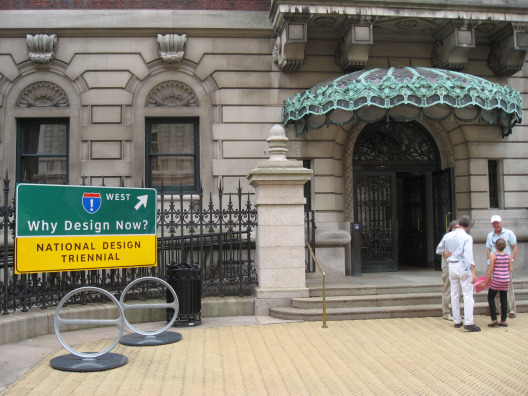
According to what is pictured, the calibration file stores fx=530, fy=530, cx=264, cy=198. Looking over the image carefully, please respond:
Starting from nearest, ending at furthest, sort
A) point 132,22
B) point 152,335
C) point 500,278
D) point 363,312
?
point 152,335
point 500,278
point 363,312
point 132,22

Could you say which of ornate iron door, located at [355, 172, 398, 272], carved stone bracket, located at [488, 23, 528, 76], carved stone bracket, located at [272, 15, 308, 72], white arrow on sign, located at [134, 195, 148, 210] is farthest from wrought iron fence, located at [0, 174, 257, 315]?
carved stone bracket, located at [488, 23, 528, 76]

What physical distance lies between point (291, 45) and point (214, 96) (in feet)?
7.52

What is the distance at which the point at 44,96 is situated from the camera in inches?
523

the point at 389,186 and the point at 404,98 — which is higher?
the point at 404,98

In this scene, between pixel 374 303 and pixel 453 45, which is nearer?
pixel 374 303

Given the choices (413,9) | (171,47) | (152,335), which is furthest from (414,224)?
(152,335)

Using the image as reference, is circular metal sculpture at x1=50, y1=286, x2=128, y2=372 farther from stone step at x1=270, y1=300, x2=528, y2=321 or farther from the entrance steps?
the entrance steps

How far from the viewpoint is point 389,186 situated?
13.8 m

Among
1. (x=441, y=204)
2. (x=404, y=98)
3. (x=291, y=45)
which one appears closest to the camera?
(x=404, y=98)

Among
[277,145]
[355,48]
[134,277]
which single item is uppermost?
[355,48]

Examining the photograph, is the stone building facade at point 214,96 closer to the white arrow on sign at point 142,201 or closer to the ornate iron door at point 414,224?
the ornate iron door at point 414,224

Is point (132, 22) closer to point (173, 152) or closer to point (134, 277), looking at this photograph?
point (173, 152)

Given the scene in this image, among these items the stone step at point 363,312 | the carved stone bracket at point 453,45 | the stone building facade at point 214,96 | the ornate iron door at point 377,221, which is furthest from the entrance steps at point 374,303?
the carved stone bracket at point 453,45

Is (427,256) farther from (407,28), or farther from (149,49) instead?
(149,49)
